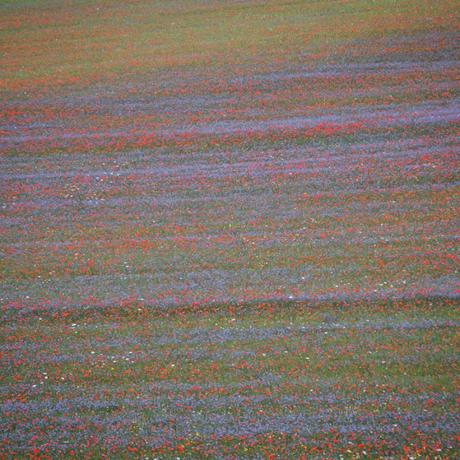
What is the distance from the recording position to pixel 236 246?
11.1m

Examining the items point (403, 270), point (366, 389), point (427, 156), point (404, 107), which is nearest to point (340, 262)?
point (403, 270)

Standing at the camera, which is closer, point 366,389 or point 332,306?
point 366,389

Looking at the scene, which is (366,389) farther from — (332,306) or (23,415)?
(23,415)

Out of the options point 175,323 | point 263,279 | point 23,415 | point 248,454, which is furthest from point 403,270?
point 23,415

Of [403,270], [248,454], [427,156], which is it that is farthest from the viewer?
[427,156]

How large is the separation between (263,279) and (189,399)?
296 centimetres

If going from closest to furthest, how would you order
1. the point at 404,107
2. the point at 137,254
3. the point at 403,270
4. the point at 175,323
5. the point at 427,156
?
1. the point at 175,323
2. the point at 403,270
3. the point at 137,254
4. the point at 427,156
5. the point at 404,107

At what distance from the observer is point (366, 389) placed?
7.61 meters

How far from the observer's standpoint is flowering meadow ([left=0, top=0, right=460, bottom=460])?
24.1 ft

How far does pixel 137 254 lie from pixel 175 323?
234 centimetres

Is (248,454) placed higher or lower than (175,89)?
lower

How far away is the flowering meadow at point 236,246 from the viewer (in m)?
7.34

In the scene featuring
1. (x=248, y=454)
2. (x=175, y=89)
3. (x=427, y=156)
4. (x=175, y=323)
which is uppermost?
(x=175, y=89)

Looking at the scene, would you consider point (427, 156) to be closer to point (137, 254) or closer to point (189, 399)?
point (137, 254)
